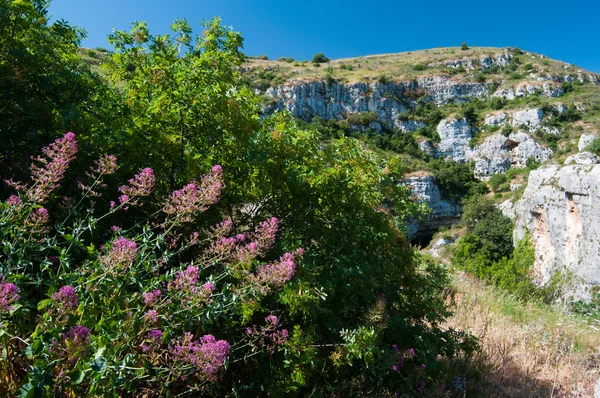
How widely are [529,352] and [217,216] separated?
366cm

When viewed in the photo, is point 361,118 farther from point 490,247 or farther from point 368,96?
point 490,247

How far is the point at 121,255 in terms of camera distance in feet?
4.01

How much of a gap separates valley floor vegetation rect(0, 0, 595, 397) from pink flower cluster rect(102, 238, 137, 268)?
50mm

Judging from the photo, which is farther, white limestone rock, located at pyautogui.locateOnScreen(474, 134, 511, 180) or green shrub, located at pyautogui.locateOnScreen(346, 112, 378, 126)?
green shrub, located at pyautogui.locateOnScreen(346, 112, 378, 126)

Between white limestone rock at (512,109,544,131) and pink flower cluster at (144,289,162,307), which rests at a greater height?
white limestone rock at (512,109,544,131)

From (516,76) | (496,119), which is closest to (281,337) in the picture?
(496,119)

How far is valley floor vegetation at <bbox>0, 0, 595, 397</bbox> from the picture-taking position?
5.02 ft

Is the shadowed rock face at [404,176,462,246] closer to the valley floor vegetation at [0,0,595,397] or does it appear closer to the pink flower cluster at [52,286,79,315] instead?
the valley floor vegetation at [0,0,595,397]

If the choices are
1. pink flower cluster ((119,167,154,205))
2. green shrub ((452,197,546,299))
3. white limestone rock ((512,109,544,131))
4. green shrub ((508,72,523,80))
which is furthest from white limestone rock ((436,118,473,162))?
pink flower cluster ((119,167,154,205))

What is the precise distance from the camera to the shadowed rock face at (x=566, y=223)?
16.4 meters

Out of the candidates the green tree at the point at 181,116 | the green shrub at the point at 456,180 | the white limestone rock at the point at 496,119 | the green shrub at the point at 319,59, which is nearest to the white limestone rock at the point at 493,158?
the green shrub at the point at 456,180

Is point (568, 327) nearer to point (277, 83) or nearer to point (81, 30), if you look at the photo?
point (81, 30)

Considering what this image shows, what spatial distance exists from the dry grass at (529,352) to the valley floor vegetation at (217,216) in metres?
0.30

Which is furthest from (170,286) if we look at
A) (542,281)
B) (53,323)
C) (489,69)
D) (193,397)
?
(489,69)
